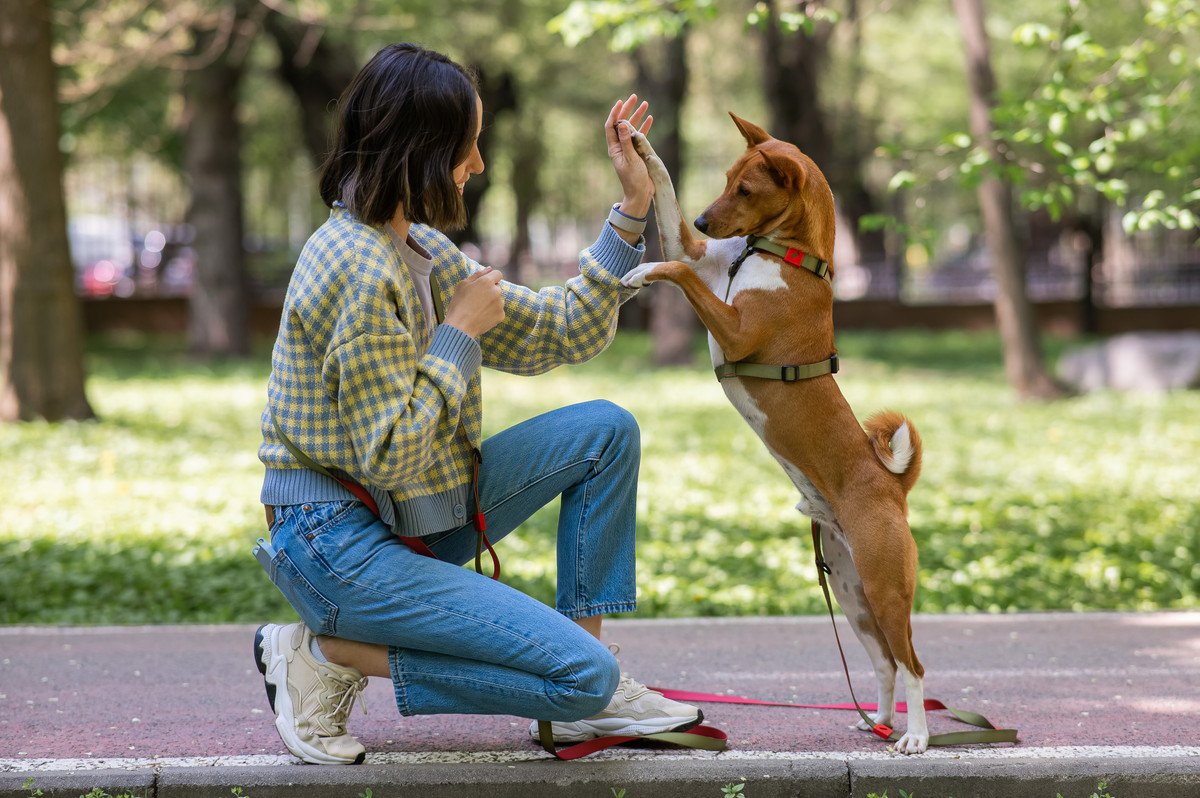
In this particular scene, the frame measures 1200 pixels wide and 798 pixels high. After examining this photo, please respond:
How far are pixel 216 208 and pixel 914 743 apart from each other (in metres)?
17.0

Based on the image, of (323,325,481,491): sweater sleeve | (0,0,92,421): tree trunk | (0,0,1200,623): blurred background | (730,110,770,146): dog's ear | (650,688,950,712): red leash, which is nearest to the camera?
(323,325,481,491): sweater sleeve

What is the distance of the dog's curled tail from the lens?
3.45 m

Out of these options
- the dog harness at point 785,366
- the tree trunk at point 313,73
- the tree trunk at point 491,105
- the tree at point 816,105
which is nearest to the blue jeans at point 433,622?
the dog harness at point 785,366

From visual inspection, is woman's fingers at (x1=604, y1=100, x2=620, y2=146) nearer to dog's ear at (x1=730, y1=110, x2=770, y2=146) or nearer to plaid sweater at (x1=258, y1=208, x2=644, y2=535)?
dog's ear at (x1=730, y1=110, x2=770, y2=146)

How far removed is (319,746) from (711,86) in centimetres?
2507

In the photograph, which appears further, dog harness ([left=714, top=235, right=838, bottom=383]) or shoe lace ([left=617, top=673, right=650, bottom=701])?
shoe lace ([left=617, top=673, right=650, bottom=701])

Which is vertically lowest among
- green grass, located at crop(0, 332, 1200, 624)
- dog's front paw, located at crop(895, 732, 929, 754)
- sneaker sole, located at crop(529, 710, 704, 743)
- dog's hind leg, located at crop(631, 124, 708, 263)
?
green grass, located at crop(0, 332, 1200, 624)

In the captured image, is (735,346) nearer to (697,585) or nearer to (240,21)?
(697,585)

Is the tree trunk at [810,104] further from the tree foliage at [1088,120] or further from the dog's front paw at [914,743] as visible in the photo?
the dog's front paw at [914,743]

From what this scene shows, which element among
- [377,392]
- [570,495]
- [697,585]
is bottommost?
[697,585]

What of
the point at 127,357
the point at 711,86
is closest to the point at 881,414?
the point at 127,357

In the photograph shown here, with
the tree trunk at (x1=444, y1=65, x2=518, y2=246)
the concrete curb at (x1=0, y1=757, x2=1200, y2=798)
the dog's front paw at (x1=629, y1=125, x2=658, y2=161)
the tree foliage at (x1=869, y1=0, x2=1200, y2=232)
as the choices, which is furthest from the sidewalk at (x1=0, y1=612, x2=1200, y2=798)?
the tree trunk at (x1=444, y1=65, x2=518, y2=246)

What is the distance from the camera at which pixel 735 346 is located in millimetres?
3395

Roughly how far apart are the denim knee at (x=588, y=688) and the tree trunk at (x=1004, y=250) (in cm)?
1097
